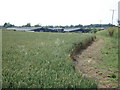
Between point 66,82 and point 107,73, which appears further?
point 107,73

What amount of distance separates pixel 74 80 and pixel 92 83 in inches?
19.1

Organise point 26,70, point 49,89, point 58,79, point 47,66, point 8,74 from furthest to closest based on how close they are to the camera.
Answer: point 47,66 < point 26,70 < point 8,74 < point 58,79 < point 49,89

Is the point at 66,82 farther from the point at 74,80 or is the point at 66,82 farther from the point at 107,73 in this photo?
the point at 107,73

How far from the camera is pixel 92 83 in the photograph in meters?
4.45

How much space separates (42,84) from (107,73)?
5089mm

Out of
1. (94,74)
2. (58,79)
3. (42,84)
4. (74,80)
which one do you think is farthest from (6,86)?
(94,74)

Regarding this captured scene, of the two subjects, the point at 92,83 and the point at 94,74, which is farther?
the point at 94,74

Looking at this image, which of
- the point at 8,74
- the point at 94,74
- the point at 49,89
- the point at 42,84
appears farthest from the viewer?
the point at 94,74

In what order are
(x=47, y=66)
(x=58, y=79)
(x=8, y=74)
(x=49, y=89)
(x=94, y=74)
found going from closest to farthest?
(x=49, y=89) → (x=58, y=79) → (x=8, y=74) → (x=47, y=66) → (x=94, y=74)

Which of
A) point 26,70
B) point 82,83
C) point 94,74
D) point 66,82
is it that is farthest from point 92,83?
point 94,74

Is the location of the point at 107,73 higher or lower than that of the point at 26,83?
lower

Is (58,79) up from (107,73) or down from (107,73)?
up

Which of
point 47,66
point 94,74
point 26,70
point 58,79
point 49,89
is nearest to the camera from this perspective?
point 49,89

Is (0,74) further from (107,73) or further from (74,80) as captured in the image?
(107,73)
